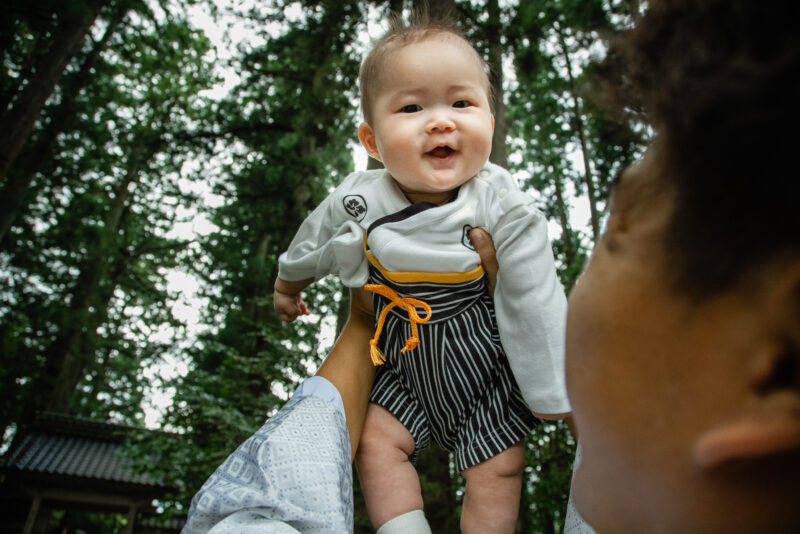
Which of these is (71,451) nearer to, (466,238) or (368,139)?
(368,139)

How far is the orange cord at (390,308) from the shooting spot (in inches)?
52.6

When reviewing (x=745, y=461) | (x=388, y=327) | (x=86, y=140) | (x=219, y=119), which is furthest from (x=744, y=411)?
(x=86, y=140)

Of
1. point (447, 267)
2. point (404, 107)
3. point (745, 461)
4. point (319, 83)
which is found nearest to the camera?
point (745, 461)

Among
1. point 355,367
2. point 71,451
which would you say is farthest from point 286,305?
point 71,451

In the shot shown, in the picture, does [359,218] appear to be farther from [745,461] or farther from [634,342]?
[745,461]

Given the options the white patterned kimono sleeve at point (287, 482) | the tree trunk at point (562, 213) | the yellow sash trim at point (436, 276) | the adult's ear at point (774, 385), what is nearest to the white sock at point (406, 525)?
the white patterned kimono sleeve at point (287, 482)

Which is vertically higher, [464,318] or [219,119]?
[219,119]

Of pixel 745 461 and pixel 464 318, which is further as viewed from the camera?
pixel 464 318

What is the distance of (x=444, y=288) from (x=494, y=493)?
474 millimetres

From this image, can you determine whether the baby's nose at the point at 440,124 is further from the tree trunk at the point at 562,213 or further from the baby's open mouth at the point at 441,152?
the tree trunk at the point at 562,213

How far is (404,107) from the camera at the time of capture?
1.45 m

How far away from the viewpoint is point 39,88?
307 inches

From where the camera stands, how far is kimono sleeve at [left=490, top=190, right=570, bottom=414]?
3.90 feet

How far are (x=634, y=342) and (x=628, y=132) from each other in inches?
13.1
